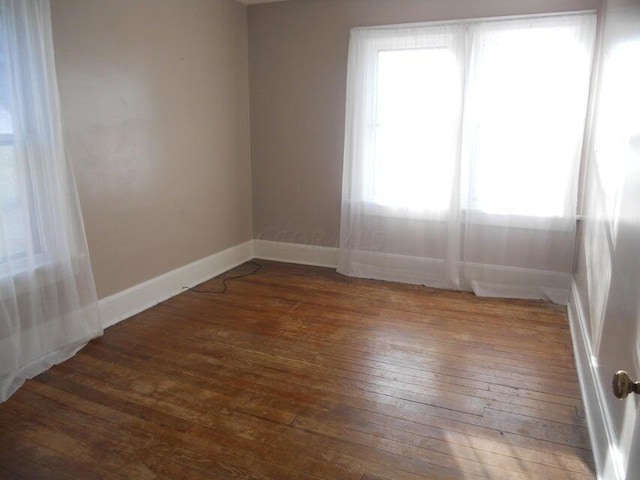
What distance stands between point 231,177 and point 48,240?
2051 millimetres

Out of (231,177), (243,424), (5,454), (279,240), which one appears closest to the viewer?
(5,454)

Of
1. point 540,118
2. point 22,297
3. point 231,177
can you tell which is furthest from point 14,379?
point 540,118

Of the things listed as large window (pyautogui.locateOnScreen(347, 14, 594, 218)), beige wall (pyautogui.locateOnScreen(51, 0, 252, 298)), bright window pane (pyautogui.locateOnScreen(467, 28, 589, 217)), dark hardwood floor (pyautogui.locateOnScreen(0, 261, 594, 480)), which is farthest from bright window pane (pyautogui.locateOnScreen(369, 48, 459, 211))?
beige wall (pyautogui.locateOnScreen(51, 0, 252, 298))

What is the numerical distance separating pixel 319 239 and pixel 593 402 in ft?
9.45

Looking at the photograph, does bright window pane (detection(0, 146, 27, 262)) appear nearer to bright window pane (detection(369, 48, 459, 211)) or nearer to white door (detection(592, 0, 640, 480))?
bright window pane (detection(369, 48, 459, 211))

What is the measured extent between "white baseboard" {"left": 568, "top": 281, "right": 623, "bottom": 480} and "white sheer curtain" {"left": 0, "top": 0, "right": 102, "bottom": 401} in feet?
8.97

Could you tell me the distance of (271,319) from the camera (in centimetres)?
337

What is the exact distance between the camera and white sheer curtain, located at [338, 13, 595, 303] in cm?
346

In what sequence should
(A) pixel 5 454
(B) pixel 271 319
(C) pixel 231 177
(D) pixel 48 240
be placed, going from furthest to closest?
(C) pixel 231 177 < (B) pixel 271 319 < (D) pixel 48 240 < (A) pixel 5 454

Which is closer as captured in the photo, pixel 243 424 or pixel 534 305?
pixel 243 424

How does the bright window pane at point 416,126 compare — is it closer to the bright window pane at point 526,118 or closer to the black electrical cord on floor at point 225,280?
the bright window pane at point 526,118

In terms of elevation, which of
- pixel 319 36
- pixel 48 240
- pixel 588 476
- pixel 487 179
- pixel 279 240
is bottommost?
pixel 588 476

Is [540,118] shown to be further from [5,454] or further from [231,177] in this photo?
[5,454]

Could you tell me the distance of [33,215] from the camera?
259 centimetres
